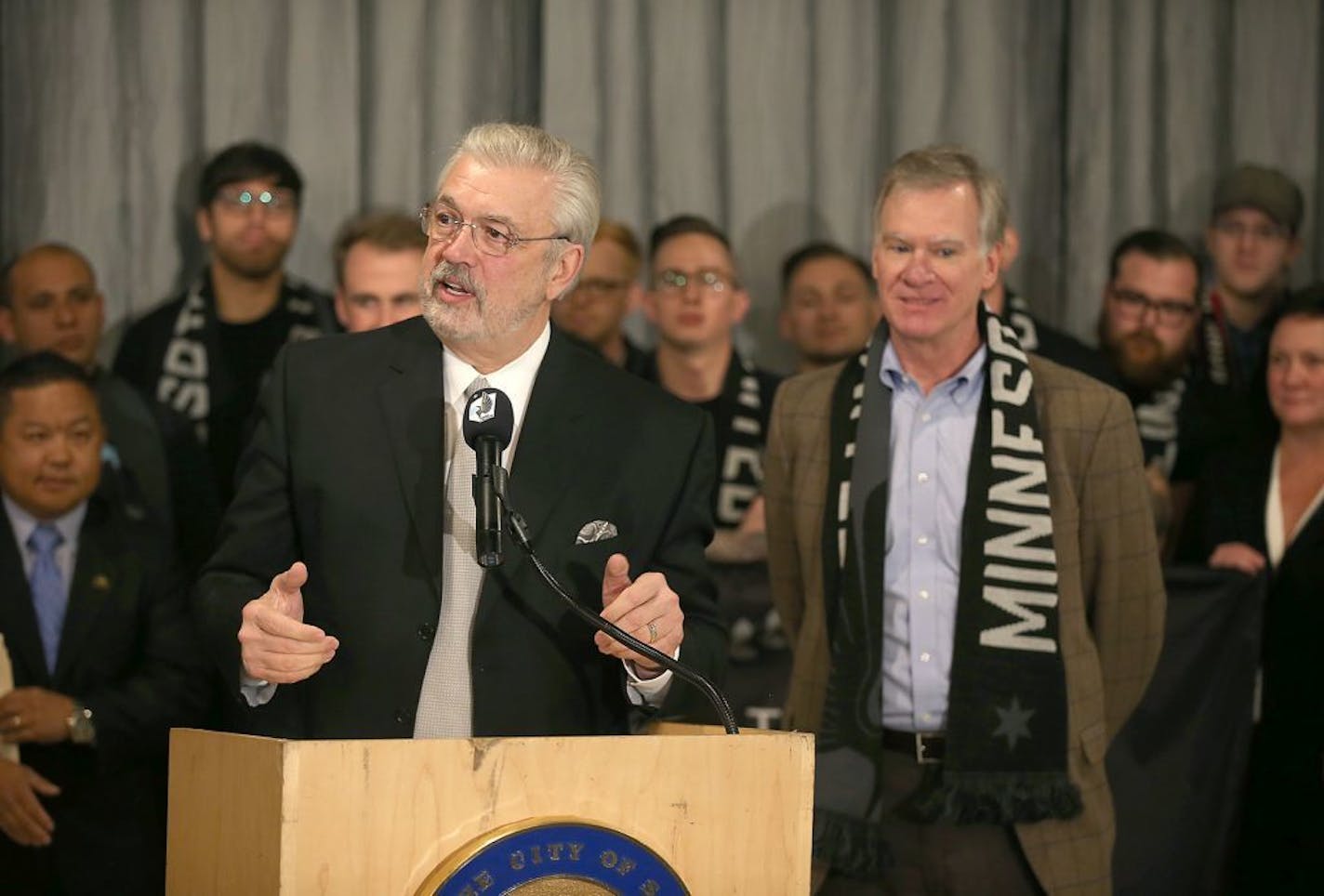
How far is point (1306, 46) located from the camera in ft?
21.2

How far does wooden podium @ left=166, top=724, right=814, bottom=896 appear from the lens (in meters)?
2.00

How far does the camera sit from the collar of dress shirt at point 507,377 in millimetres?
2746

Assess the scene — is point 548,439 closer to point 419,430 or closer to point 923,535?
point 419,430

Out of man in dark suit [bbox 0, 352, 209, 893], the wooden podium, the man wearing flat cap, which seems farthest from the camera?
the man wearing flat cap

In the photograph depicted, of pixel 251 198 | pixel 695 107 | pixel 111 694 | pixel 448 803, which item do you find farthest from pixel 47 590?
pixel 695 107

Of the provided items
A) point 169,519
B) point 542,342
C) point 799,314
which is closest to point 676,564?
point 542,342

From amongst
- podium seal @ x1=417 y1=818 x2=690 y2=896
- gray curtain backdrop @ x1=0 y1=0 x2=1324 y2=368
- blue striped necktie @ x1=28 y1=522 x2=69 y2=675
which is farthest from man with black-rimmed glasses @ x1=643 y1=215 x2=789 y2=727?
podium seal @ x1=417 y1=818 x2=690 y2=896

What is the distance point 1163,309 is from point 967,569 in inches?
89.9

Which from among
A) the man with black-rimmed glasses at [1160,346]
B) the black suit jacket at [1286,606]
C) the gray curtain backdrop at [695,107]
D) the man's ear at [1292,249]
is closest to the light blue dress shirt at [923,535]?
the black suit jacket at [1286,606]

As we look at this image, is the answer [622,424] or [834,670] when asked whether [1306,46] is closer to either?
[834,670]

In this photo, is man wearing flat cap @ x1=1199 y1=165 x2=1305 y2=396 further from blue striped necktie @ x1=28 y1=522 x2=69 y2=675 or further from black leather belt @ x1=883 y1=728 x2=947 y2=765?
blue striped necktie @ x1=28 y1=522 x2=69 y2=675

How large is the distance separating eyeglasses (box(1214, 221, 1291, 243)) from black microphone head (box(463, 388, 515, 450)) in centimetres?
399

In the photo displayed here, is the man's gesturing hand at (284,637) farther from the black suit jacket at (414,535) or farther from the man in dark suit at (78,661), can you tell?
the man in dark suit at (78,661)

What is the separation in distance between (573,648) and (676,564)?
0.69 feet
